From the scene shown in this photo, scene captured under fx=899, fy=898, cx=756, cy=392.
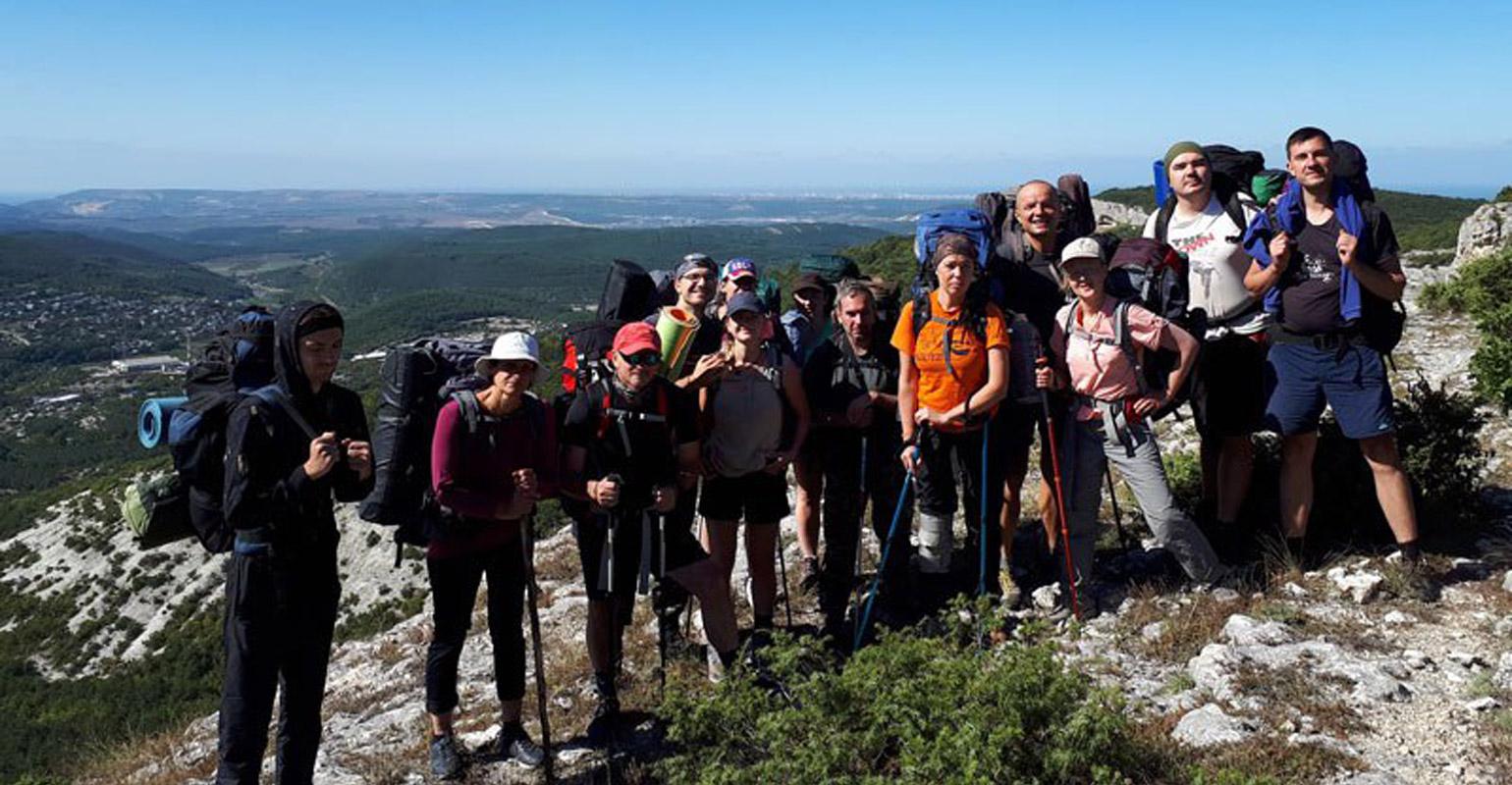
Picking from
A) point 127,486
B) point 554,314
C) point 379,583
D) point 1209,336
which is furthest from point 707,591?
point 554,314

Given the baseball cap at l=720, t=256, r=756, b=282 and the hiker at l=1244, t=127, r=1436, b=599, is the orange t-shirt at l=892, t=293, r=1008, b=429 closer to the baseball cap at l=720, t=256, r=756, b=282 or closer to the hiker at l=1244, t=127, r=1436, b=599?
the baseball cap at l=720, t=256, r=756, b=282

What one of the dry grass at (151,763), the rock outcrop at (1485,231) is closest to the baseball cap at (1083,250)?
the dry grass at (151,763)

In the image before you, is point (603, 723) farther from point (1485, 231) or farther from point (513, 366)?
point (1485, 231)

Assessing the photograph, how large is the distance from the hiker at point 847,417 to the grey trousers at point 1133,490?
1075 millimetres

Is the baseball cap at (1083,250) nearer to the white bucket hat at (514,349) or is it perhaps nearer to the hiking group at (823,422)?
the hiking group at (823,422)

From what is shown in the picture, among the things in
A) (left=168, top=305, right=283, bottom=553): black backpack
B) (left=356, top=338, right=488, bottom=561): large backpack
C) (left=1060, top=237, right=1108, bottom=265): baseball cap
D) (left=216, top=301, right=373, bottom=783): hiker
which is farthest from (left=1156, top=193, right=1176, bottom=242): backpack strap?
(left=168, top=305, right=283, bottom=553): black backpack

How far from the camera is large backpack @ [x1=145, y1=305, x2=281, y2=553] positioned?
145 inches

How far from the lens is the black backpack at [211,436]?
3686 millimetres

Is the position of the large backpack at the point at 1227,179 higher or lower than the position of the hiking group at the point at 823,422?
higher

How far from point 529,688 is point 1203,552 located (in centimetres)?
430

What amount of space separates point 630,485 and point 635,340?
0.72 metres

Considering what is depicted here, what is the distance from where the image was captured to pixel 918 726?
3.33m

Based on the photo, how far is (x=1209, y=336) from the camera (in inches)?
205

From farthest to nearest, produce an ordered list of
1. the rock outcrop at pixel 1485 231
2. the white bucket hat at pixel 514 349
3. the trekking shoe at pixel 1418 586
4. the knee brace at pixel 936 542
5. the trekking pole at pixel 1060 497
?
the rock outcrop at pixel 1485 231, the knee brace at pixel 936 542, the trekking pole at pixel 1060 497, the trekking shoe at pixel 1418 586, the white bucket hat at pixel 514 349
